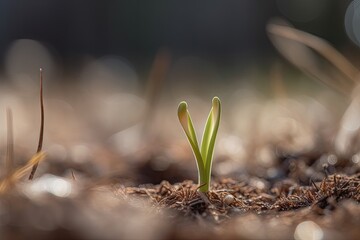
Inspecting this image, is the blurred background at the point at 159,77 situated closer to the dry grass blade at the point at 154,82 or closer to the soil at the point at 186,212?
the dry grass blade at the point at 154,82

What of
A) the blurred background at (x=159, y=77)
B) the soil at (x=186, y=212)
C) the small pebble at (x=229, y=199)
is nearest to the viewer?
the soil at (x=186, y=212)

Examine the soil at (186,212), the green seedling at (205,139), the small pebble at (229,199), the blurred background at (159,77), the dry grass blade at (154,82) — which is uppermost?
the blurred background at (159,77)

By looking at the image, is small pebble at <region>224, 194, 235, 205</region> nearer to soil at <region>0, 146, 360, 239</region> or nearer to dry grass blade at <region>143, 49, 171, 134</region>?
soil at <region>0, 146, 360, 239</region>

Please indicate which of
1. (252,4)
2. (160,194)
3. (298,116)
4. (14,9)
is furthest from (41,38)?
(160,194)

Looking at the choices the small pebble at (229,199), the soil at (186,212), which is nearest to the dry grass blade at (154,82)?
the soil at (186,212)

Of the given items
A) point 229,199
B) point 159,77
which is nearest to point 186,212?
point 229,199

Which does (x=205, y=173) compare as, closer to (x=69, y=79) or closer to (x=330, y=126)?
(x=330, y=126)
